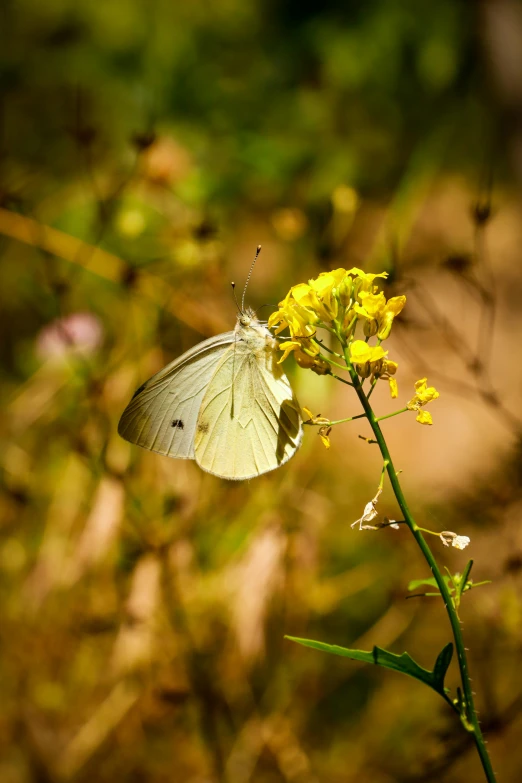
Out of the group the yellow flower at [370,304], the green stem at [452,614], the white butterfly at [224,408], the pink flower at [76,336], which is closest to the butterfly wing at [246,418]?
the white butterfly at [224,408]

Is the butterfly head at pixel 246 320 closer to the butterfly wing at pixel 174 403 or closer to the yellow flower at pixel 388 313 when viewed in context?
the butterfly wing at pixel 174 403

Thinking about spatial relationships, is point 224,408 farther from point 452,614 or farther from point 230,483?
point 452,614

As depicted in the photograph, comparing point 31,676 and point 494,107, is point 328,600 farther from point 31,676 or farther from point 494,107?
point 494,107

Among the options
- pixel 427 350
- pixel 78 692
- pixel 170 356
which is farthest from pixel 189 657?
pixel 427 350

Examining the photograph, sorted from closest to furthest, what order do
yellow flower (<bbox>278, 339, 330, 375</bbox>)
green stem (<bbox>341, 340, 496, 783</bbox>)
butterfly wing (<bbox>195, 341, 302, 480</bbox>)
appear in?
green stem (<bbox>341, 340, 496, 783</bbox>)
yellow flower (<bbox>278, 339, 330, 375</bbox>)
butterfly wing (<bbox>195, 341, 302, 480</bbox>)

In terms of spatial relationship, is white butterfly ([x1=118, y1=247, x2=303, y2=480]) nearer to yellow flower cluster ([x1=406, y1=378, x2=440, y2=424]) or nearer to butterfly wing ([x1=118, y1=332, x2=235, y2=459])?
butterfly wing ([x1=118, y1=332, x2=235, y2=459])

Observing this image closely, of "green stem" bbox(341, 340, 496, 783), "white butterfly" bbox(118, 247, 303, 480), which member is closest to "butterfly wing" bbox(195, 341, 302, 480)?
"white butterfly" bbox(118, 247, 303, 480)

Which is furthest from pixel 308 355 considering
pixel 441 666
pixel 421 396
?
pixel 441 666
